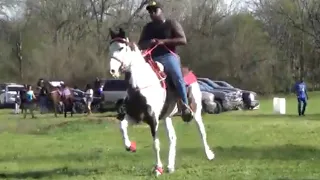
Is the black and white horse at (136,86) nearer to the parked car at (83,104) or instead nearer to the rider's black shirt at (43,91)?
the rider's black shirt at (43,91)

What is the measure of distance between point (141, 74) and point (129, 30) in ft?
180

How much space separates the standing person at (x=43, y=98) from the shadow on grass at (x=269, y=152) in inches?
1053

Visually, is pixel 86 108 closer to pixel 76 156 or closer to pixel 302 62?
pixel 76 156

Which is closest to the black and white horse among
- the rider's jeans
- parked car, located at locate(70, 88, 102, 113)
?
the rider's jeans

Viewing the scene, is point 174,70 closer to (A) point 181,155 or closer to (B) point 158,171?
(B) point 158,171

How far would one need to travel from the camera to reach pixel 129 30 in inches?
2608

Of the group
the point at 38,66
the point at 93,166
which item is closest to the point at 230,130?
the point at 93,166

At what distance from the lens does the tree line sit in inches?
2689

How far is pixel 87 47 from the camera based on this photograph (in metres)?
69.9

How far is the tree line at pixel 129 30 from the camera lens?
6831 centimetres

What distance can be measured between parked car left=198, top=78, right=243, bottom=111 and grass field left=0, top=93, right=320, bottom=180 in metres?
15.6

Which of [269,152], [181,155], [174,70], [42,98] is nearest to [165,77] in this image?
[174,70]

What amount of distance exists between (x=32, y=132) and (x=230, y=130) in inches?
316

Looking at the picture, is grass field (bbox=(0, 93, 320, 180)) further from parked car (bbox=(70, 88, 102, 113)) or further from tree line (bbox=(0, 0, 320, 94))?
tree line (bbox=(0, 0, 320, 94))
